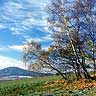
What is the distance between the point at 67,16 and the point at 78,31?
244cm

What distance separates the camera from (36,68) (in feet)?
163

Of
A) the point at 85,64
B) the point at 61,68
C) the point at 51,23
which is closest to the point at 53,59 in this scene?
the point at 61,68

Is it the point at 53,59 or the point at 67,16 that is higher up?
the point at 67,16

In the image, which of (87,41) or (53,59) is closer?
(87,41)

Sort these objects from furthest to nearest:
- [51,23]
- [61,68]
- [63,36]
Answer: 1. [61,68]
2. [63,36]
3. [51,23]

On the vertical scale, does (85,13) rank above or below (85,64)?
above

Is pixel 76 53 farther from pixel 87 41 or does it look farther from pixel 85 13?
pixel 85 13

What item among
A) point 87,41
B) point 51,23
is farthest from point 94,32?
point 51,23

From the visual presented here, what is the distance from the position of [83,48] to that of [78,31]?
8.75ft

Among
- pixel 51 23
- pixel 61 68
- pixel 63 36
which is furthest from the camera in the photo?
pixel 61 68

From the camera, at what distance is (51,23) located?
42.5 meters

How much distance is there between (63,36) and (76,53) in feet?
8.04

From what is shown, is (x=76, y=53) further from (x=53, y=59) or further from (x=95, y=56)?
(x=53, y=59)

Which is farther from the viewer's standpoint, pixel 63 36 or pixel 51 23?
pixel 63 36
